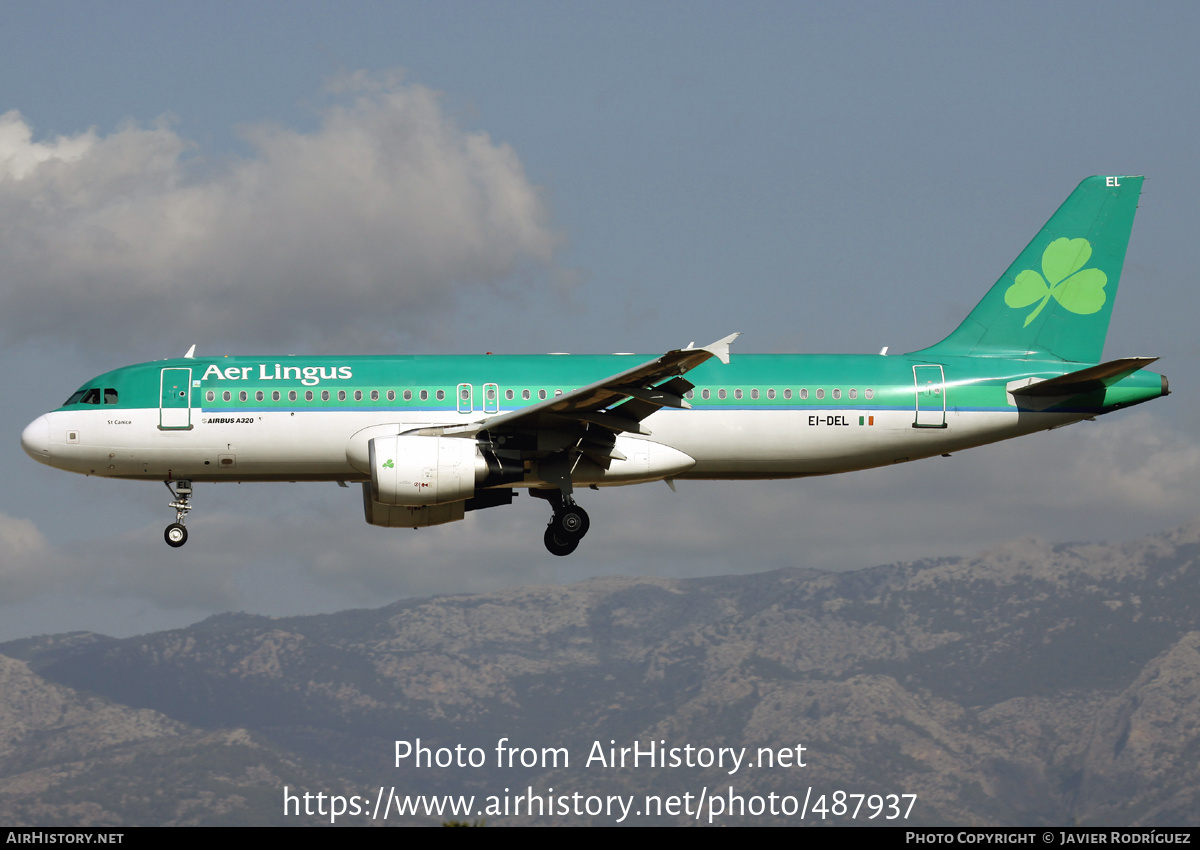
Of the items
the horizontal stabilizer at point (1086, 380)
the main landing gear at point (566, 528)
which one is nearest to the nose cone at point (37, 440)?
the main landing gear at point (566, 528)

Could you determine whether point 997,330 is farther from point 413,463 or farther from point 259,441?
point 259,441

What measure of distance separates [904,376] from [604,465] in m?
8.16

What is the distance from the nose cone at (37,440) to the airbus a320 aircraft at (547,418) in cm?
5

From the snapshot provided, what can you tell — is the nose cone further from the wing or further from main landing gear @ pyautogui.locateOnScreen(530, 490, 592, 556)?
main landing gear @ pyautogui.locateOnScreen(530, 490, 592, 556)

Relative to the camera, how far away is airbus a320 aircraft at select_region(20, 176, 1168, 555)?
36.3 m

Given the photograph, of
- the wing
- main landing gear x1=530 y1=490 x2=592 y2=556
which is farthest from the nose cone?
main landing gear x1=530 y1=490 x2=592 y2=556

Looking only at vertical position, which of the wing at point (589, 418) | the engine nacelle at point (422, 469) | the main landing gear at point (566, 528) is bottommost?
the main landing gear at point (566, 528)

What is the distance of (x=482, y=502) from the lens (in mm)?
38188

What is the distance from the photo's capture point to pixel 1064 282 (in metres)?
41.3

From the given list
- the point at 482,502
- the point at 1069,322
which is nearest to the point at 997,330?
the point at 1069,322

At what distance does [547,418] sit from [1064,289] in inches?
626

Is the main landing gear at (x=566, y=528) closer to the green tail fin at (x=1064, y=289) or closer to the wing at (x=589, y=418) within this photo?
the wing at (x=589, y=418)

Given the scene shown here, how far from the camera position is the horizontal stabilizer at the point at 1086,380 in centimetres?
3606

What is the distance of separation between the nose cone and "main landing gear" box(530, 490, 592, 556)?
12.6 metres
